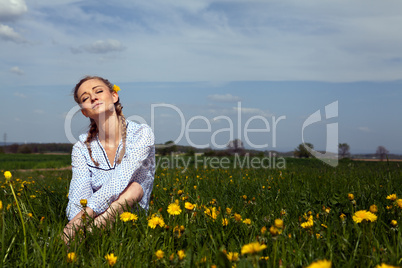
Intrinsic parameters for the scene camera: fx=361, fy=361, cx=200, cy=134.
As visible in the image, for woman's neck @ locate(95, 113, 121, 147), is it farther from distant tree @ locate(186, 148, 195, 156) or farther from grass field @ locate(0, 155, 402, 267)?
distant tree @ locate(186, 148, 195, 156)

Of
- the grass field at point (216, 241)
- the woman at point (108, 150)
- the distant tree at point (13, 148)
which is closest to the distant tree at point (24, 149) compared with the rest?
the distant tree at point (13, 148)

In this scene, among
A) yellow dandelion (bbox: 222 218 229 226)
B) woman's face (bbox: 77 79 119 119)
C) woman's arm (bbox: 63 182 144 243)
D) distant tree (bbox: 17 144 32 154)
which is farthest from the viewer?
distant tree (bbox: 17 144 32 154)

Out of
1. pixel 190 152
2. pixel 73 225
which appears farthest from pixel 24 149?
pixel 73 225

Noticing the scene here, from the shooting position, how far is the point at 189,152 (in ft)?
86.5

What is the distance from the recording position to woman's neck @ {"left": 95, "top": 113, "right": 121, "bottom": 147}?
396cm

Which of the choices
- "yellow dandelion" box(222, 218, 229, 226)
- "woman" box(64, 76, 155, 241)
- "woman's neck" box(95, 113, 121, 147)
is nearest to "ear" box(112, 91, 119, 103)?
"woman" box(64, 76, 155, 241)

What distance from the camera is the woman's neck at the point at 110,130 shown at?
396 centimetres

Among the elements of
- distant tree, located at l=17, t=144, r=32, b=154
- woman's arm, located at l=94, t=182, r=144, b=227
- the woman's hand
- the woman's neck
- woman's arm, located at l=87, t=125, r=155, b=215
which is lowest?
distant tree, located at l=17, t=144, r=32, b=154

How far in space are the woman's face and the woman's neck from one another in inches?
3.7

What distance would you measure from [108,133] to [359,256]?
2833 millimetres

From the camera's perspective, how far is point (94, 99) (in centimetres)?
388

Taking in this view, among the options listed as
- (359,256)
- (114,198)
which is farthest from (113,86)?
(359,256)

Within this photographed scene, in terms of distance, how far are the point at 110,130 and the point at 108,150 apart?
233 mm

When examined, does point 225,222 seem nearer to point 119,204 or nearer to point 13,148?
point 119,204
